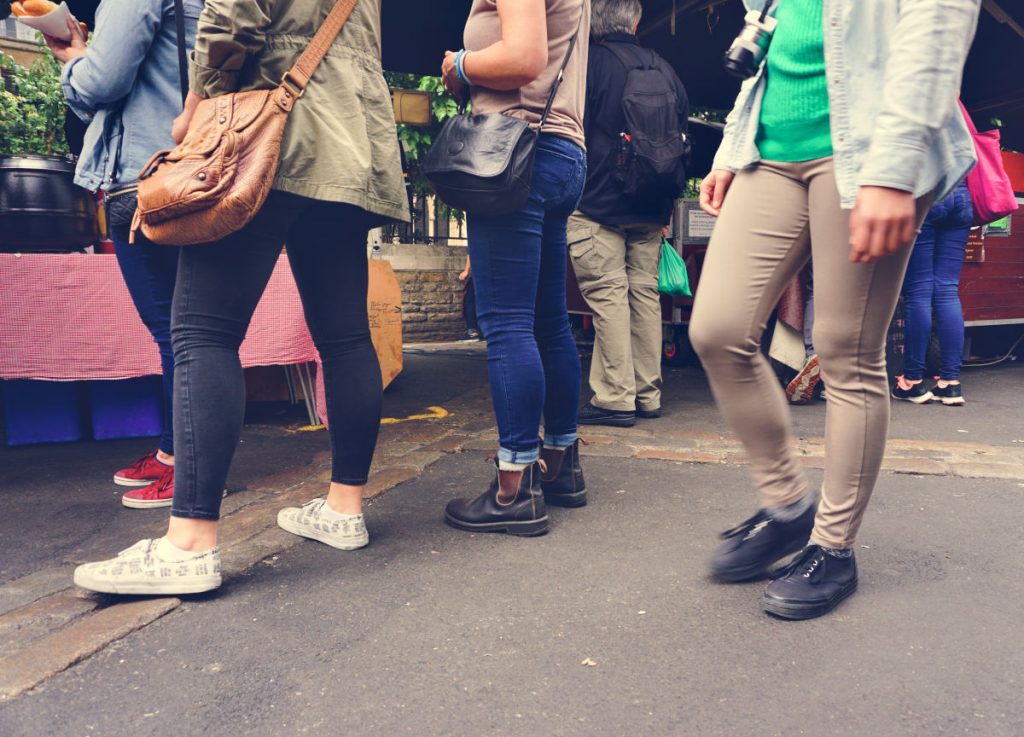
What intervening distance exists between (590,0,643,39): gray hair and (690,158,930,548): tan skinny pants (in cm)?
274

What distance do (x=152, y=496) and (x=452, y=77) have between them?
69.0 inches

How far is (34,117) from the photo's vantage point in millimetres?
4219

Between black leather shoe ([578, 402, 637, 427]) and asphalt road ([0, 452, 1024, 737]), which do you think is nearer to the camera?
asphalt road ([0, 452, 1024, 737])

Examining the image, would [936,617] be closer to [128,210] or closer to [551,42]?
[551,42]

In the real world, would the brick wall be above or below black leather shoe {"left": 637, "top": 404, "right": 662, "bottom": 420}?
below

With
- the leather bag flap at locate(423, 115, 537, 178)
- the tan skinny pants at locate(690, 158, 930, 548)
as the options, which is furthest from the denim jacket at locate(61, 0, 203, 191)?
the tan skinny pants at locate(690, 158, 930, 548)

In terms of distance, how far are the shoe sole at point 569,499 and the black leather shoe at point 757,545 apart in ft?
2.49

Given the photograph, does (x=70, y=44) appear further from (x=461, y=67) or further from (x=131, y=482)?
(x=131, y=482)

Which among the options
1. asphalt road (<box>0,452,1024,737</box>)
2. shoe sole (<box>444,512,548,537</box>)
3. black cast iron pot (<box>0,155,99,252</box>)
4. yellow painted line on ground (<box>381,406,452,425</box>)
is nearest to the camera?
asphalt road (<box>0,452,1024,737</box>)

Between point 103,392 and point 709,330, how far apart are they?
3.26 meters

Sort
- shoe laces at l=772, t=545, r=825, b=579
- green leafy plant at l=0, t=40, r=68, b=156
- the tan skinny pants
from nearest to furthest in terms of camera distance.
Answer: the tan skinny pants
shoe laces at l=772, t=545, r=825, b=579
green leafy plant at l=0, t=40, r=68, b=156

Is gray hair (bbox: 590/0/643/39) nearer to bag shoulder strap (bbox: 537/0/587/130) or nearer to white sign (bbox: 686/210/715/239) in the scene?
bag shoulder strap (bbox: 537/0/587/130)

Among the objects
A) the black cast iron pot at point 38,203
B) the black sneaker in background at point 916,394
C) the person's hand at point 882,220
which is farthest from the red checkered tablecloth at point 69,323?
the black sneaker in background at point 916,394

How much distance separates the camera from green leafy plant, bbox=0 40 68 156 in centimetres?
417
